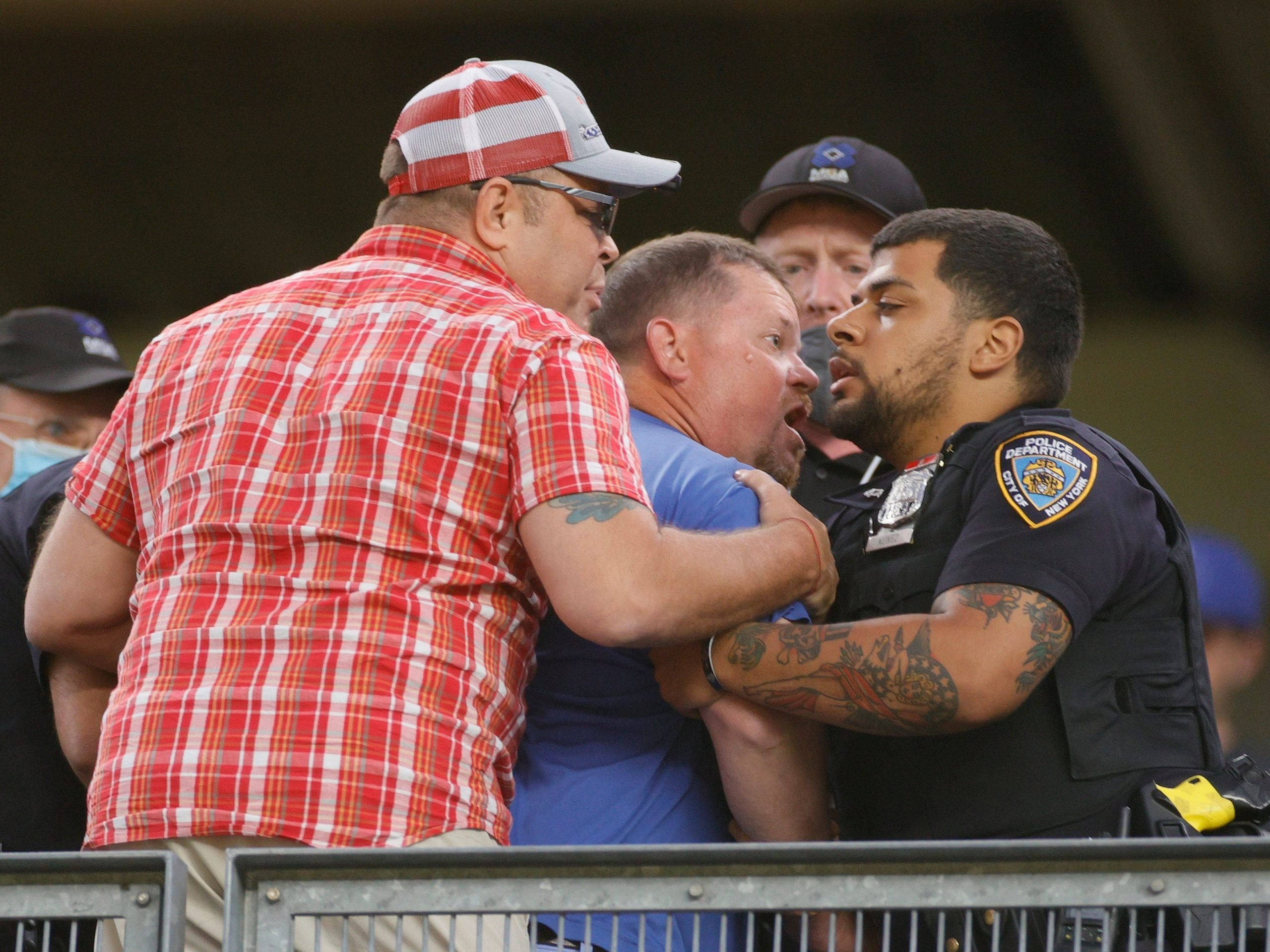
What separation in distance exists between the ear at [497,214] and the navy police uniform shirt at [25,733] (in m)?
1.07

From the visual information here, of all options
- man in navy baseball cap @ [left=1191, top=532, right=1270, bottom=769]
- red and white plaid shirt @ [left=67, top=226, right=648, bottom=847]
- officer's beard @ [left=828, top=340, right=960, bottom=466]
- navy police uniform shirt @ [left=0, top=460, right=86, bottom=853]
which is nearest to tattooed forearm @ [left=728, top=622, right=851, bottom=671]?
red and white plaid shirt @ [left=67, top=226, right=648, bottom=847]

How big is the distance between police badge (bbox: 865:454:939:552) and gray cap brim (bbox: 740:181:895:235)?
1.50 metres

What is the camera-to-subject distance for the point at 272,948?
1597 mm

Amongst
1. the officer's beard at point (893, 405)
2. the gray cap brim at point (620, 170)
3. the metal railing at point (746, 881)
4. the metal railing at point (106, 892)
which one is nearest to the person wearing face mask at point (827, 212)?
the officer's beard at point (893, 405)

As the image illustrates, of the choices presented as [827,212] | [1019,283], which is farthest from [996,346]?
[827,212]

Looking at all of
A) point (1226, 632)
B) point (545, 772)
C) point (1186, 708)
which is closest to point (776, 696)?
point (545, 772)

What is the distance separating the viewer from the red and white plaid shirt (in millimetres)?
1891

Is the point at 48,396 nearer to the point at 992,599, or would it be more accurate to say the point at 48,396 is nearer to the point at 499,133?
the point at 499,133

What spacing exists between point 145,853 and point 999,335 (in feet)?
5.27

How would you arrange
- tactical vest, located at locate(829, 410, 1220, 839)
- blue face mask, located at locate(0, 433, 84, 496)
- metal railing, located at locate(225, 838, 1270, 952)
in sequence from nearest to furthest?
metal railing, located at locate(225, 838, 1270, 952) → tactical vest, located at locate(829, 410, 1220, 839) → blue face mask, located at locate(0, 433, 84, 496)

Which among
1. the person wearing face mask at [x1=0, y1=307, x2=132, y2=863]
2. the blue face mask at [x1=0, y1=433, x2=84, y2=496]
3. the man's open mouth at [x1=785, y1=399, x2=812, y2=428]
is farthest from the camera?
the blue face mask at [x1=0, y1=433, x2=84, y2=496]

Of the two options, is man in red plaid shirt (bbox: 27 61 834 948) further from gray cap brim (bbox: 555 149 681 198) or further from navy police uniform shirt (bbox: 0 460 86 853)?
navy police uniform shirt (bbox: 0 460 86 853)

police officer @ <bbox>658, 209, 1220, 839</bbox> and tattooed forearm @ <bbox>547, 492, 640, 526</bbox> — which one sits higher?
tattooed forearm @ <bbox>547, 492, 640, 526</bbox>

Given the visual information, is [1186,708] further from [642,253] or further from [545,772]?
[642,253]
